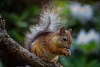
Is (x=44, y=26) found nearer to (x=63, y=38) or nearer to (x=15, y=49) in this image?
(x=63, y=38)

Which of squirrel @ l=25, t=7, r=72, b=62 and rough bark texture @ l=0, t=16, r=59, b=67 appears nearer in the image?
rough bark texture @ l=0, t=16, r=59, b=67

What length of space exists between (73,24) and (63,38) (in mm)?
1840

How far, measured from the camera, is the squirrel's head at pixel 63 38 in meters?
1.05

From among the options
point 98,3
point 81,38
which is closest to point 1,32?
point 81,38

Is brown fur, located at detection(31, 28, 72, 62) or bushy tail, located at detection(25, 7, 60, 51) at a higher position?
bushy tail, located at detection(25, 7, 60, 51)

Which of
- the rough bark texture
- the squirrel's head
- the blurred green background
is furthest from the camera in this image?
the blurred green background

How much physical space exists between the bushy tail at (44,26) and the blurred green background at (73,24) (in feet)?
3.02

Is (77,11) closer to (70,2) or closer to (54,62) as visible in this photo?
(70,2)

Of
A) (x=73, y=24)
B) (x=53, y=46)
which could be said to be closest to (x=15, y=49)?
(x=53, y=46)

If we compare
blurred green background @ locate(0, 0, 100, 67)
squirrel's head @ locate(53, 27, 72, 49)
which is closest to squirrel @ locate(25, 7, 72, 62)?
squirrel's head @ locate(53, 27, 72, 49)

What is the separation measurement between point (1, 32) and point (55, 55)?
0.22 metres

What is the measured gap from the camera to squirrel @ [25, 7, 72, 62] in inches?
41.5

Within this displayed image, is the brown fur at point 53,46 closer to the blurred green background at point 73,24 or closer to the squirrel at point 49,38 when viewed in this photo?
the squirrel at point 49,38

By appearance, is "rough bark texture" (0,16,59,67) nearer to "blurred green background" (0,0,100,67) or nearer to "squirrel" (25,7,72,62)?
"squirrel" (25,7,72,62)
